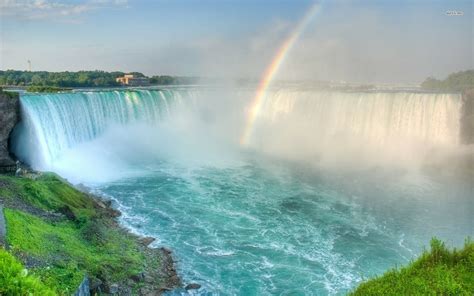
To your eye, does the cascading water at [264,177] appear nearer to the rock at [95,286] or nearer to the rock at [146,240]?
the rock at [146,240]

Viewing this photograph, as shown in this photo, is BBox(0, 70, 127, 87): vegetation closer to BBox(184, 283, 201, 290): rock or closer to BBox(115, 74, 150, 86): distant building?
BBox(115, 74, 150, 86): distant building

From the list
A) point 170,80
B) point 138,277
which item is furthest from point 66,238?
point 170,80

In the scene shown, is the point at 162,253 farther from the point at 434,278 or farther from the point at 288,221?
the point at 434,278

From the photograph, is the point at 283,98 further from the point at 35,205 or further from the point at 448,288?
the point at 448,288

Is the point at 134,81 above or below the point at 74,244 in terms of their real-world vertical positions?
above

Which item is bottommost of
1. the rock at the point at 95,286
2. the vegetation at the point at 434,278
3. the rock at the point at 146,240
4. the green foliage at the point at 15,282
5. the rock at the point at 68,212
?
the rock at the point at 146,240

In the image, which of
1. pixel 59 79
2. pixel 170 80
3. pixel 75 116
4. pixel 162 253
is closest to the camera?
pixel 162 253

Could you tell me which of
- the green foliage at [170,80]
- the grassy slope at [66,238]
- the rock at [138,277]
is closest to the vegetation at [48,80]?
the green foliage at [170,80]
